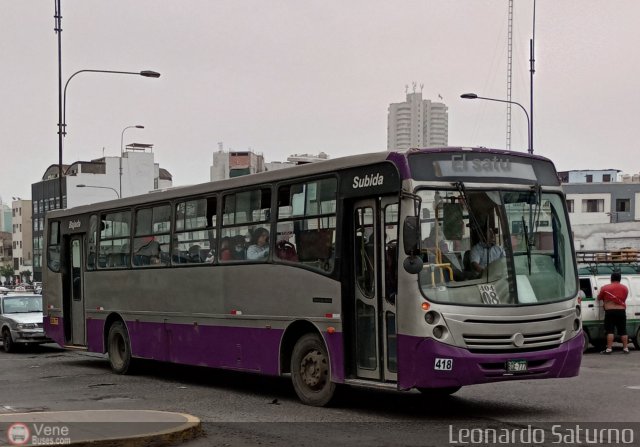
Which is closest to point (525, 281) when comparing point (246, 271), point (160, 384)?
point (246, 271)

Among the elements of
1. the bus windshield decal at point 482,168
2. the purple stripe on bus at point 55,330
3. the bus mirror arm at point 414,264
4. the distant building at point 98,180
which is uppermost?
the distant building at point 98,180

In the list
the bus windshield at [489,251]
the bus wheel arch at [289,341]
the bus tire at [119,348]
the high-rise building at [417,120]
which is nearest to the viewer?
the bus windshield at [489,251]

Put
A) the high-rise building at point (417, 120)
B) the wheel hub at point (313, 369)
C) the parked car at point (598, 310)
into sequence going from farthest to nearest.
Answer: the high-rise building at point (417, 120), the parked car at point (598, 310), the wheel hub at point (313, 369)

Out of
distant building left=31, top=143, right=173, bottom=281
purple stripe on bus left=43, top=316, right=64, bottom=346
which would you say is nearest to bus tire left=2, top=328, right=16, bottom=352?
purple stripe on bus left=43, top=316, right=64, bottom=346

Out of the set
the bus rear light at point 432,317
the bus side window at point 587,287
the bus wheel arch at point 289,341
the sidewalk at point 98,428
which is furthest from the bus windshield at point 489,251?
the bus side window at point 587,287

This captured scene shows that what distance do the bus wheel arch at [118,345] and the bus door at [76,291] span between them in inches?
48.7

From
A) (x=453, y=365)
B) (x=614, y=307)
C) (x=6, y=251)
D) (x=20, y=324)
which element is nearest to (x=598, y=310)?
(x=614, y=307)

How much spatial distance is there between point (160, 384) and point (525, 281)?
24.4ft

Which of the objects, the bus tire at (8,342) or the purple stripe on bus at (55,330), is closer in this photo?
the purple stripe on bus at (55,330)

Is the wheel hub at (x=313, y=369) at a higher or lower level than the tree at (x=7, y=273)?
higher

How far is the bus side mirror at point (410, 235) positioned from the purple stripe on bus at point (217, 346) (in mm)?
1848

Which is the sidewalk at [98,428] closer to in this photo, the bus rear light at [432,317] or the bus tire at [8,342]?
the bus rear light at [432,317]

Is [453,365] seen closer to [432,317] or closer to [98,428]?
[432,317]

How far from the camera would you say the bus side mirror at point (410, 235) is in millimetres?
10766
